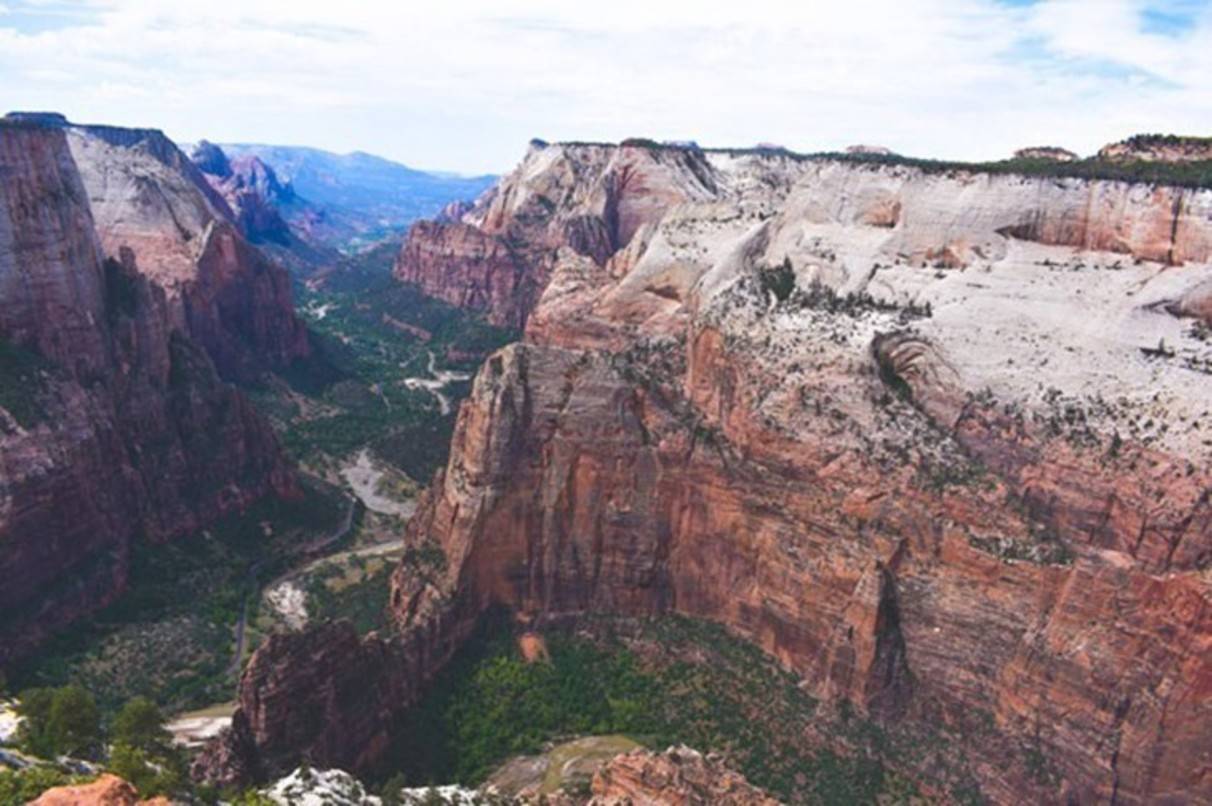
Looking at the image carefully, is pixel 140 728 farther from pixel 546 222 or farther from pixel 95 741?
pixel 546 222

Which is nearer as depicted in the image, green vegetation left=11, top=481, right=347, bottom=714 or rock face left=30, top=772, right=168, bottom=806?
rock face left=30, top=772, right=168, bottom=806

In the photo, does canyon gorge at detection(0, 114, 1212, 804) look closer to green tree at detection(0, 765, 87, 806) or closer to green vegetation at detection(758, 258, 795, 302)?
green vegetation at detection(758, 258, 795, 302)

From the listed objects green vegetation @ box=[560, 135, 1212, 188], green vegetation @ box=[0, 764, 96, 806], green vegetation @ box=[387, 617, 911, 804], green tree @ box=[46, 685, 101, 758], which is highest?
green vegetation @ box=[560, 135, 1212, 188]

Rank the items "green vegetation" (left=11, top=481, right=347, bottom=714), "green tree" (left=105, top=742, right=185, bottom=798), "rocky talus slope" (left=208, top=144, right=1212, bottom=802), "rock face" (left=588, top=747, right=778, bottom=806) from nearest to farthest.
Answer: "green tree" (left=105, top=742, right=185, bottom=798) → "rock face" (left=588, top=747, right=778, bottom=806) → "rocky talus slope" (left=208, top=144, right=1212, bottom=802) → "green vegetation" (left=11, top=481, right=347, bottom=714)

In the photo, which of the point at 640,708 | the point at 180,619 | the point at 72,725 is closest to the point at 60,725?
the point at 72,725

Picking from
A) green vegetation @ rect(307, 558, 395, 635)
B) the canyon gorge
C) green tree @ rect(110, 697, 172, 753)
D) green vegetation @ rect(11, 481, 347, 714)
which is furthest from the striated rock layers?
green tree @ rect(110, 697, 172, 753)

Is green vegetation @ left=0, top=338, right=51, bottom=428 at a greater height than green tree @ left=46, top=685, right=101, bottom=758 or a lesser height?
greater

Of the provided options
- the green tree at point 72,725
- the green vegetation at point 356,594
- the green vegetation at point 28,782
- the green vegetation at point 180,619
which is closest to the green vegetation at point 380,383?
the green vegetation at point 180,619

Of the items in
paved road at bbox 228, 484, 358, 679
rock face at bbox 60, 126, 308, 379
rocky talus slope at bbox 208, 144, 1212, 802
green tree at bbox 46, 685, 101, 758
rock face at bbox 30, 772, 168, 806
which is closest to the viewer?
rock face at bbox 30, 772, 168, 806
